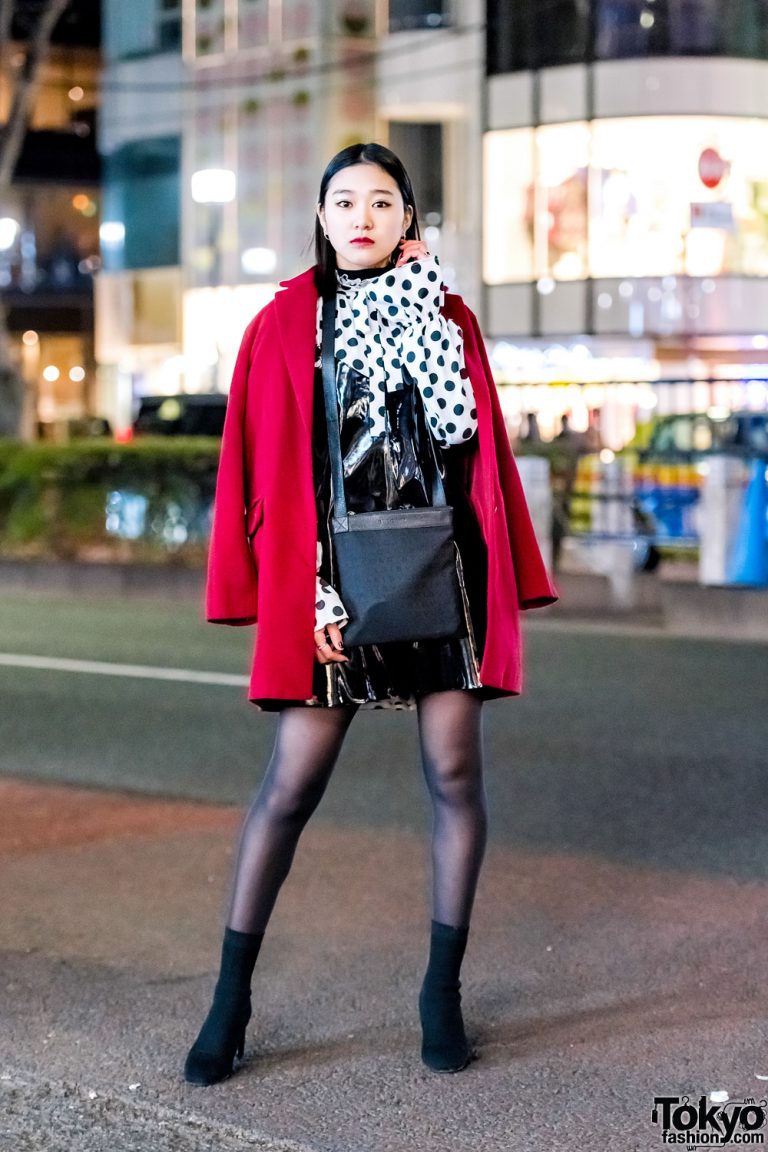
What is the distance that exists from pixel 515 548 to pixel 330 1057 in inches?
46.9

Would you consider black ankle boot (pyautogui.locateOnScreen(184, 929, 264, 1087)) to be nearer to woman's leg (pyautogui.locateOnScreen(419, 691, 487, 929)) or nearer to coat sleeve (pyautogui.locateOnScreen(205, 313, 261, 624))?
woman's leg (pyautogui.locateOnScreen(419, 691, 487, 929))

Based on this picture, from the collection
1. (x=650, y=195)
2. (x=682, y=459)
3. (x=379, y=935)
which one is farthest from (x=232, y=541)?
(x=650, y=195)

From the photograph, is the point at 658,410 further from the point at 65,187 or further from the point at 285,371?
the point at 65,187

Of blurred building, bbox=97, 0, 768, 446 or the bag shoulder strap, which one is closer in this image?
the bag shoulder strap

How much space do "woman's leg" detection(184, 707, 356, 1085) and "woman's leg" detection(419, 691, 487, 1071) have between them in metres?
0.21

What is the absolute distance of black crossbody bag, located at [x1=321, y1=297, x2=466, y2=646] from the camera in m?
3.60

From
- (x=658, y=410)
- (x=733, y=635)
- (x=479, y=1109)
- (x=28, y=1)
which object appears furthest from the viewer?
(x=28, y=1)

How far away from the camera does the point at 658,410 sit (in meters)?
15.4

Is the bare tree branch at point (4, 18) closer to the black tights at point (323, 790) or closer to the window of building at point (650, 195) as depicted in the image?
the window of building at point (650, 195)

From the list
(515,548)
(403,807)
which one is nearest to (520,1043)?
(515,548)

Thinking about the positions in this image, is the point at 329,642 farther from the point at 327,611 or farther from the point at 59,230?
the point at 59,230

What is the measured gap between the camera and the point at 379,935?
4859 mm

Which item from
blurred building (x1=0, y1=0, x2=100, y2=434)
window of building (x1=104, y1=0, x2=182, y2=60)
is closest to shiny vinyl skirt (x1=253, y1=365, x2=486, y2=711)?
window of building (x1=104, y1=0, x2=182, y2=60)

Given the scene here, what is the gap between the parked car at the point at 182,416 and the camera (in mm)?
25219
